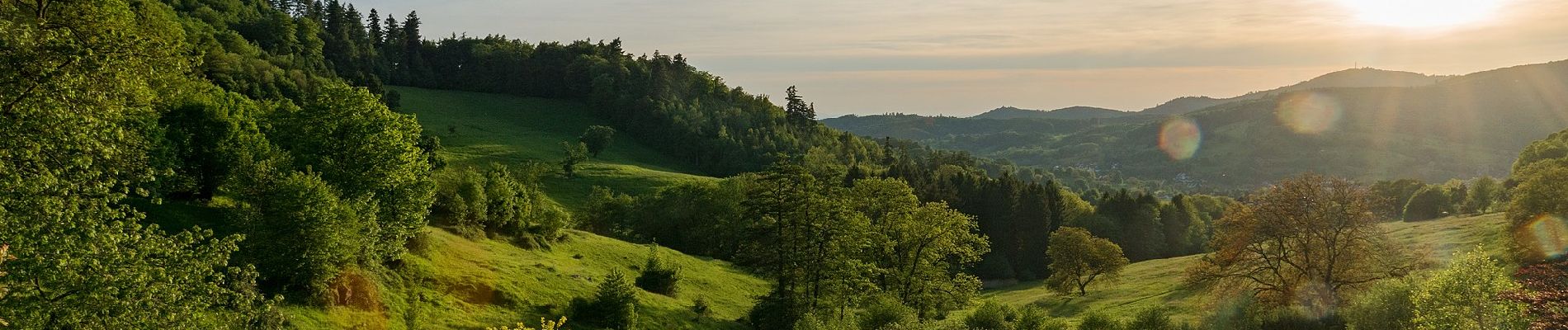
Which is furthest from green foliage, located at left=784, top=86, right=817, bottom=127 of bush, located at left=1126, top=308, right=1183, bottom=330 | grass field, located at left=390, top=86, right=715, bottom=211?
bush, located at left=1126, top=308, right=1183, bottom=330

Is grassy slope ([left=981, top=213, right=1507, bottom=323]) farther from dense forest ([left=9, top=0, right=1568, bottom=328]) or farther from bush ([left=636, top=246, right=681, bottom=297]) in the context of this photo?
bush ([left=636, top=246, right=681, bottom=297])

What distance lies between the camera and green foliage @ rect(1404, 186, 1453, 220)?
128250mm

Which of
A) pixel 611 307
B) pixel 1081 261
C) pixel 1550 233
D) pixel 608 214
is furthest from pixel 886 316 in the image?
pixel 608 214

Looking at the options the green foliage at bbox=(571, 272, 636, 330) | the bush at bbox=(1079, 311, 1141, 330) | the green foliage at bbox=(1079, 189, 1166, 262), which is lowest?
the green foliage at bbox=(1079, 189, 1166, 262)

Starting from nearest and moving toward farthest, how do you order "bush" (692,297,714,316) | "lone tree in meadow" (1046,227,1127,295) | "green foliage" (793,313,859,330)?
"green foliage" (793,313,859,330) < "bush" (692,297,714,316) < "lone tree in meadow" (1046,227,1127,295)

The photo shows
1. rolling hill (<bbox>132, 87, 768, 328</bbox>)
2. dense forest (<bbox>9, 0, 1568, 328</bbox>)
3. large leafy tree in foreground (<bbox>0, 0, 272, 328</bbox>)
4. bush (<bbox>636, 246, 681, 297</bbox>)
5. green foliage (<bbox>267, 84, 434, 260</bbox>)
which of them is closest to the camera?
large leafy tree in foreground (<bbox>0, 0, 272, 328</bbox>)

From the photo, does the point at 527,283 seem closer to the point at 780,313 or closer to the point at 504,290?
the point at 504,290

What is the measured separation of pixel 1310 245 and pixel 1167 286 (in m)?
29.6

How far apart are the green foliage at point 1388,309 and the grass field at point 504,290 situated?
35.4 metres

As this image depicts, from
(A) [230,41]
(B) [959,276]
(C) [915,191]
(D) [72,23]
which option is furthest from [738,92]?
(D) [72,23]

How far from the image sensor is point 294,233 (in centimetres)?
3162

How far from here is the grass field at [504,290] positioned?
35500 millimetres

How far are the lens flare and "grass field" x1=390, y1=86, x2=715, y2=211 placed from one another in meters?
94.6

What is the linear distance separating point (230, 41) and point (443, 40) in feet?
243
